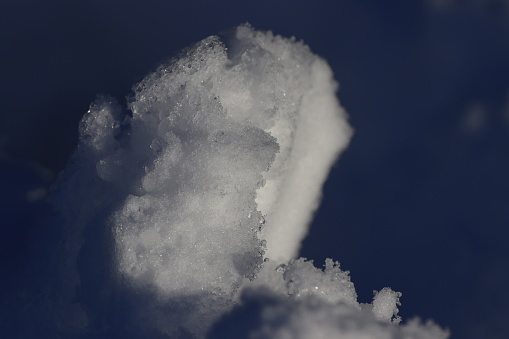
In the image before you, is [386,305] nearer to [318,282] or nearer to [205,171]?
[318,282]

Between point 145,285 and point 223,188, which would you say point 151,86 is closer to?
point 223,188

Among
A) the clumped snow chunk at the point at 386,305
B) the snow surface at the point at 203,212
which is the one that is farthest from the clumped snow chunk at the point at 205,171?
the clumped snow chunk at the point at 386,305

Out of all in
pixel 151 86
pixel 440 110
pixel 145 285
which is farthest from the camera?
pixel 440 110

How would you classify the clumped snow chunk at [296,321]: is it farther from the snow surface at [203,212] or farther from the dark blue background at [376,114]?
the dark blue background at [376,114]

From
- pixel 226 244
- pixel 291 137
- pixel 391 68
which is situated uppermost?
pixel 391 68

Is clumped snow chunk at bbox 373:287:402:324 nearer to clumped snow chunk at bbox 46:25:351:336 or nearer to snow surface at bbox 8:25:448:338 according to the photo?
snow surface at bbox 8:25:448:338

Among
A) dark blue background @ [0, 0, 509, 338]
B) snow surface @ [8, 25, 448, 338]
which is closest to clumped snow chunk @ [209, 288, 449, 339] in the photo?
snow surface @ [8, 25, 448, 338]

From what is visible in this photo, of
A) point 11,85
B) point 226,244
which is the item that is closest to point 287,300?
point 226,244
